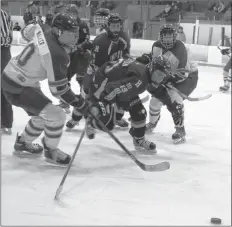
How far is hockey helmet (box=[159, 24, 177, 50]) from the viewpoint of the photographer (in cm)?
274

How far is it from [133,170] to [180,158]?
41 cm

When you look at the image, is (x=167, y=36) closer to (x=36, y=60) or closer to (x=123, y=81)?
(x=123, y=81)

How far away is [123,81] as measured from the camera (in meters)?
2.41

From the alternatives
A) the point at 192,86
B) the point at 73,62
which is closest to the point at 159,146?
the point at 192,86

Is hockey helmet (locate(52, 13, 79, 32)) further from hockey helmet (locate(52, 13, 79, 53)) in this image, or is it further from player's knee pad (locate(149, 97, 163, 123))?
player's knee pad (locate(149, 97, 163, 123))

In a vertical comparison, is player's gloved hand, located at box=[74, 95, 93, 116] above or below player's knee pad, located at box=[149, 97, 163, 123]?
above

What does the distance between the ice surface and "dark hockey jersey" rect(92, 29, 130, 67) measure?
54 cm

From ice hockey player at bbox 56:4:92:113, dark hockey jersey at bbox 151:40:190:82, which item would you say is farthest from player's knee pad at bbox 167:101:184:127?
ice hockey player at bbox 56:4:92:113

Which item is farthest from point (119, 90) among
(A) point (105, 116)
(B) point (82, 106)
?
(B) point (82, 106)

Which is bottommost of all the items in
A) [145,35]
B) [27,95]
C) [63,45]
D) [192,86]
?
[145,35]

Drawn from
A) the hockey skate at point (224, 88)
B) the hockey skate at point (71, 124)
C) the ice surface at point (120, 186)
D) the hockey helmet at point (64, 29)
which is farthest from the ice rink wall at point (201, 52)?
the hockey helmet at point (64, 29)

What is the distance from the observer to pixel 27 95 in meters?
2.18

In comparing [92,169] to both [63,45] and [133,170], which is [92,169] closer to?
[133,170]

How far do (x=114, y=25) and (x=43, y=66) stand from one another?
0.98 metres
